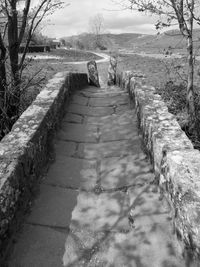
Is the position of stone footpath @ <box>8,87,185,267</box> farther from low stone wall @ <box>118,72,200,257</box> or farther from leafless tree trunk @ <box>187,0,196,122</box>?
leafless tree trunk @ <box>187,0,196,122</box>

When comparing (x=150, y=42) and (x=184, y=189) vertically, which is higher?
(x=150, y=42)

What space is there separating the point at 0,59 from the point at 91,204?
152 inches

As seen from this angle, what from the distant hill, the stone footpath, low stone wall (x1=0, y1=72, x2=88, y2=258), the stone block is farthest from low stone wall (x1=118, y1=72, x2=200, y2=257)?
the distant hill

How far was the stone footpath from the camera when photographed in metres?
2.55

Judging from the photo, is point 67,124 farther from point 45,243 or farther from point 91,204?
point 45,243

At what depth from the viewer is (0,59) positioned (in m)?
6.01

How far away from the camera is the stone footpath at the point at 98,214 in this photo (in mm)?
2555

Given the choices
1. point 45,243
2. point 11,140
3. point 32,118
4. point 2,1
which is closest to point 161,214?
point 45,243

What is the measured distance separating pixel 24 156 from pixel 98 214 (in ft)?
2.91

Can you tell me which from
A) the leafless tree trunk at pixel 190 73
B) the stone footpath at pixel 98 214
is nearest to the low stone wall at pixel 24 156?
the stone footpath at pixel 98 214

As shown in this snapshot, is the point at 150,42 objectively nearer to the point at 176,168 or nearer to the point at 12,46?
the point at 12,46

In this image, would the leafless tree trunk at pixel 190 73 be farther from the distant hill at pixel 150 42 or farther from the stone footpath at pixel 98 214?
the stone footpath at pixel 98 214

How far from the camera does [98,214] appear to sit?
10.1 feet

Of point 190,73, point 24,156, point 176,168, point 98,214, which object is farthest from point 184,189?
point 190,73
